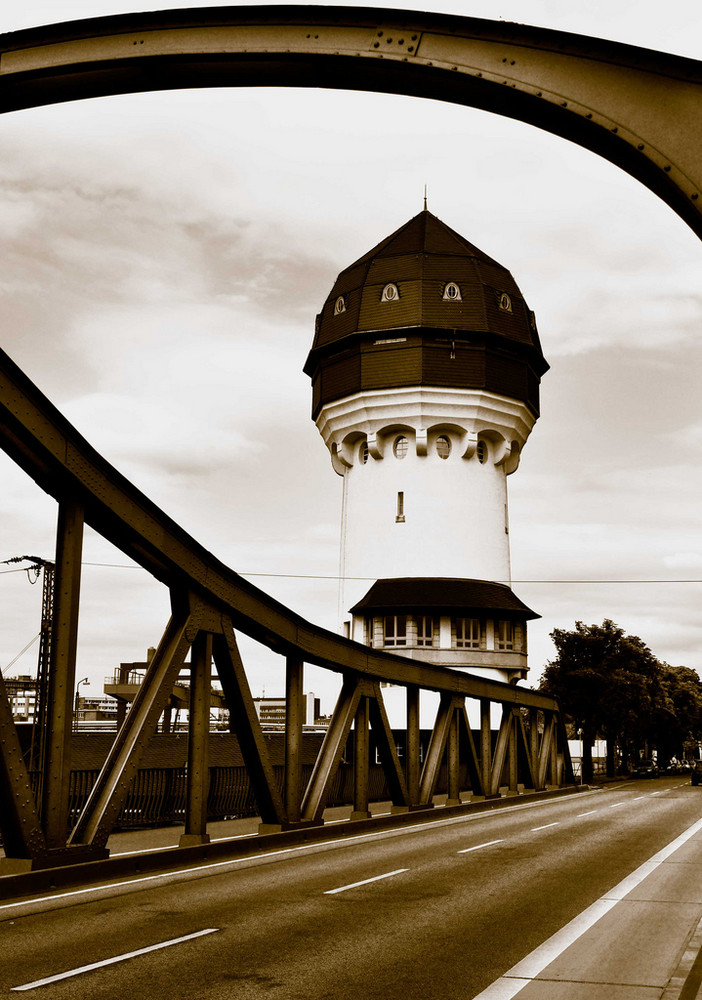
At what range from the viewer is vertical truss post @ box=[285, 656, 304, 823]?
18.8m

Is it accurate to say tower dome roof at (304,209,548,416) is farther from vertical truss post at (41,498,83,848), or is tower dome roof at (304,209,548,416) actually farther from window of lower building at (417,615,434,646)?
vertical truss post at (41,498,83,848)

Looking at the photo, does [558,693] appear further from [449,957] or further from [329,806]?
[449,957]

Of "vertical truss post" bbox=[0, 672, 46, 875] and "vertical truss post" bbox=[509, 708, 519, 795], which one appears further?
"vertical truss post" bbox=[509, 708, 519, 795]

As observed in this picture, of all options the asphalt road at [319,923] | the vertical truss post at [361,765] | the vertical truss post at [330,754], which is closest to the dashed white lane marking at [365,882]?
the asphalt road at [319,923]

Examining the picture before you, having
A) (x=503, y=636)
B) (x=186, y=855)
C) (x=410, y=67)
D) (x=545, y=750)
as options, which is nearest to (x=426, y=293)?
(x=503, y=636)

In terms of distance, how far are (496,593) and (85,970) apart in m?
46.1

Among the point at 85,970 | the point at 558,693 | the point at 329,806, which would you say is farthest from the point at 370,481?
the point at 85,970

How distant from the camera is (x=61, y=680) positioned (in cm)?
1213

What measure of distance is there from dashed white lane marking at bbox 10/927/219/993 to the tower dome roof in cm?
4402

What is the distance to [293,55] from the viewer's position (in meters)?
5.96

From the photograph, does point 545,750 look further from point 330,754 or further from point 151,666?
point 151,666

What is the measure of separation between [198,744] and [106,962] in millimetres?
7573

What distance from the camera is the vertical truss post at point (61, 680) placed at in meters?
12.1

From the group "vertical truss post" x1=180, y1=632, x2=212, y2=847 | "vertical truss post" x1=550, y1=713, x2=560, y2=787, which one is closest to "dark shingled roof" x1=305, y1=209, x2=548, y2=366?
"vertical truss post" x1=550, y1=713, x2=560, y2=787
